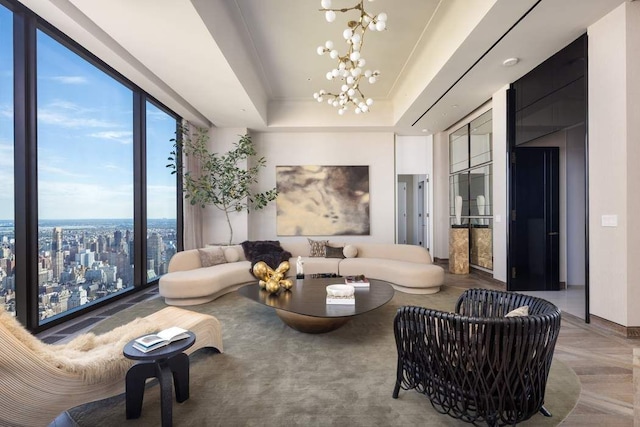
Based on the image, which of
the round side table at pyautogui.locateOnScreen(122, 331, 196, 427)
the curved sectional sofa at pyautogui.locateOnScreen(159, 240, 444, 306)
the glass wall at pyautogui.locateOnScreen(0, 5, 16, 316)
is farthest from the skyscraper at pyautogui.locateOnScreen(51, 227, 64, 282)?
the round side table at pyautogui.locateOnScreen(122, 331, 196, 427)

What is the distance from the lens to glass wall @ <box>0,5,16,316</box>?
8.93ft

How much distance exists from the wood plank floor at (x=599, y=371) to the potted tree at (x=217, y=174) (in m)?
5.14

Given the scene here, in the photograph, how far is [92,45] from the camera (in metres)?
3.31

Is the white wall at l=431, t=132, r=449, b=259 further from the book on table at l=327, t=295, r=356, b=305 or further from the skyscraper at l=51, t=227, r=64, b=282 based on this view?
the skyscraper at l=51, t=227, r=64, b=282

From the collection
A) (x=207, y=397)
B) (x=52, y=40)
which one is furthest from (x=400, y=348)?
(x=52, y=40)

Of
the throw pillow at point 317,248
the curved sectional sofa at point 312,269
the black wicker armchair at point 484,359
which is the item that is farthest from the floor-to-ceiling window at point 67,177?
the black wicker armchair at point 484,359

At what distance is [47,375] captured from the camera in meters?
1.38

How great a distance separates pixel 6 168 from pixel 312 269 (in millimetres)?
3776

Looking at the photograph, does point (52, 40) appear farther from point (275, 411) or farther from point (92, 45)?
point (275, 411)

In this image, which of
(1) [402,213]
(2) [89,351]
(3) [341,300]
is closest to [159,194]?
(2) [89,351]

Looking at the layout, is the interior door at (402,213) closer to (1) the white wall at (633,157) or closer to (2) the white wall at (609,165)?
(2) the white wall at (609,165)

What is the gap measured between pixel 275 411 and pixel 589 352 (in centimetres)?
265

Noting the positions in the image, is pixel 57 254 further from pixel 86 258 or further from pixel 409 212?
pixel 409 212

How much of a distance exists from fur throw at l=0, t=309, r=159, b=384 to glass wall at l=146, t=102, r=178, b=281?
126 inches
